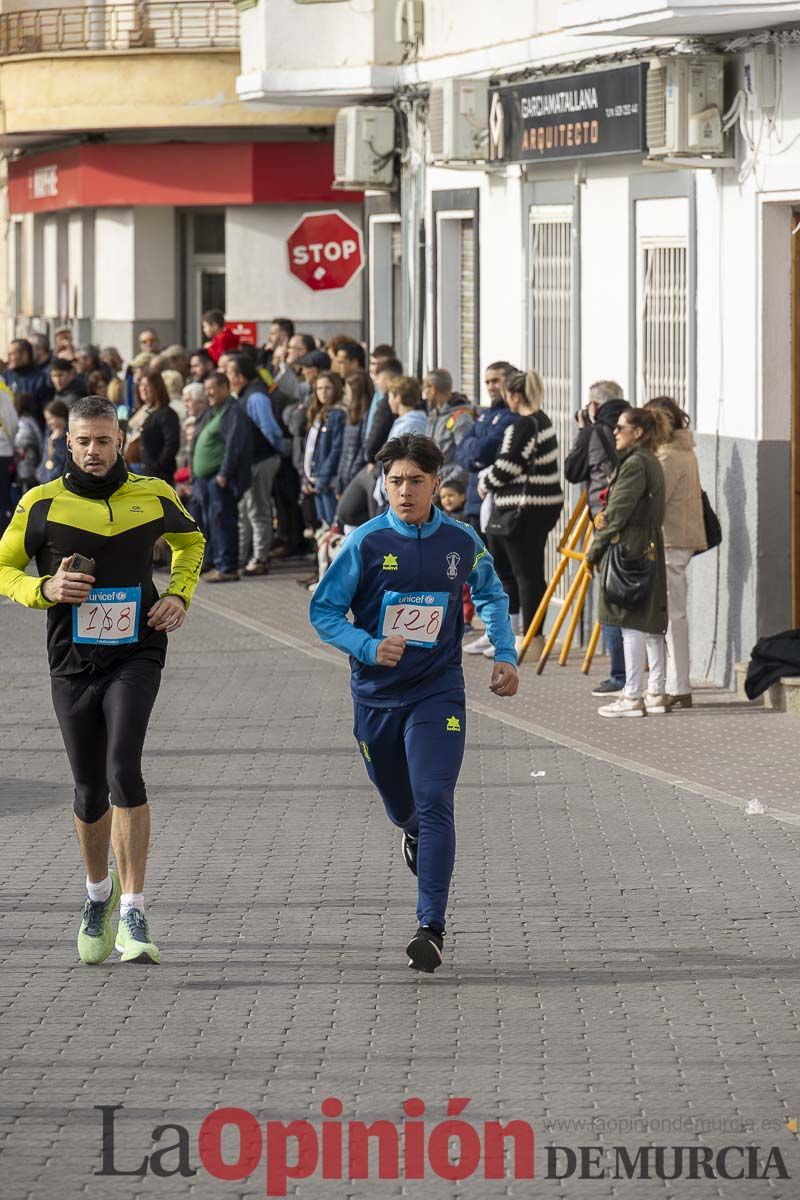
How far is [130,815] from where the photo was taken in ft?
27.6

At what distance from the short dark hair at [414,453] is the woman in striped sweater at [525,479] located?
758cm

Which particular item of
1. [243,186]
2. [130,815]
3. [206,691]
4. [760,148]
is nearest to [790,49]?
[760,148]

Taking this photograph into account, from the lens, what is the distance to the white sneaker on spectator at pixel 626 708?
46.9 feet

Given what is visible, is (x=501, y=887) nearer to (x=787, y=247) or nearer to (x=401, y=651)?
(x=401, y=651)

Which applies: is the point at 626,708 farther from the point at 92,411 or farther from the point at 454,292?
the point at 454,292

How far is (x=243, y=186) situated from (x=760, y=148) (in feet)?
65.1

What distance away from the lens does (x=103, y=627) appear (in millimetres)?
8414

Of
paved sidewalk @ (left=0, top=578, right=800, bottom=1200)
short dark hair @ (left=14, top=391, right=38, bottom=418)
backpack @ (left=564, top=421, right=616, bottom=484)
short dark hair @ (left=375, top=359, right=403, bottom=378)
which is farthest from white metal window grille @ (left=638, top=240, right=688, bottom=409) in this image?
short dark hair @ (left=14, top=391, right=38, bottom=418)

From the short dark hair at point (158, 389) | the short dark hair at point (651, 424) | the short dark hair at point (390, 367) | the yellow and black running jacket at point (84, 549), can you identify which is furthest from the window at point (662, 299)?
the yellow and black running jacket at point (84, 549)

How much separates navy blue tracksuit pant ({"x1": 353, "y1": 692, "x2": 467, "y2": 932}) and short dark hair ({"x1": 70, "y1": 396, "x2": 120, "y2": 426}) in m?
1.35

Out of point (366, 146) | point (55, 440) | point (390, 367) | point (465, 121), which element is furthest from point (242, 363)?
point (465, 121)

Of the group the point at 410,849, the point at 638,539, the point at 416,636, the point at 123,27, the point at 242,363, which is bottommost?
the point at 410,849

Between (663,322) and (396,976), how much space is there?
8819 millimetres

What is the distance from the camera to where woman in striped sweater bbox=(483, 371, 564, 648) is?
1612 cm
